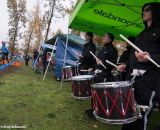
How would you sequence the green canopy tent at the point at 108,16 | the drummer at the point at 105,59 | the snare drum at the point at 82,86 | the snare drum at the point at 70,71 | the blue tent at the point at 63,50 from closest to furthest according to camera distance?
the green canopy tent at the point at 108,16 < the snare drum at the point at 82,86 < the drummer at the point at 105,59 < the snare drum at the point at 70,71 < the blue tent at the point at 63,50

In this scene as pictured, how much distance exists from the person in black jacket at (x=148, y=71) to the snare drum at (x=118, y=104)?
147 millimetres

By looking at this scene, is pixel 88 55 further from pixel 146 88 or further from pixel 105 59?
pixel 146 88

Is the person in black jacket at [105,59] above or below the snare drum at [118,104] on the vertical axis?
above

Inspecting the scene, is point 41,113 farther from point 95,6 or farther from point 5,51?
point 5,51

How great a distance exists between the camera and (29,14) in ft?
180

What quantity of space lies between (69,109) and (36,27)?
50.4 m

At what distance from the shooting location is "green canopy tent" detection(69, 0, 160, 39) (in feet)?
19.8

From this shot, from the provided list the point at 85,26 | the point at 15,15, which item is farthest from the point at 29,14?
the point at 85,26

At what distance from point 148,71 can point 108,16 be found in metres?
3.34

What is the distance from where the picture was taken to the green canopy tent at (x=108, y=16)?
6039 millimetres

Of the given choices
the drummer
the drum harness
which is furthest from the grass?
the drum harness

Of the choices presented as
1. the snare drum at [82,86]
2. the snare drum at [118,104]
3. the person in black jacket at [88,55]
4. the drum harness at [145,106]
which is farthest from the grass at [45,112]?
the snare drum at [118,104]

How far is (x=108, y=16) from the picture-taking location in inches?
277

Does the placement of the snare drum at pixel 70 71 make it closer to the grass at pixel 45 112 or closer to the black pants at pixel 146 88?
the grass at pixel 45 112
